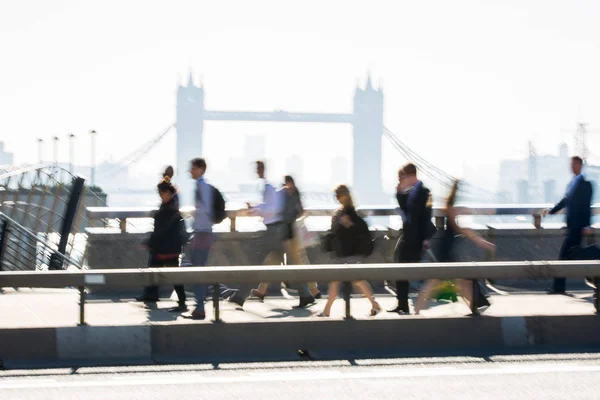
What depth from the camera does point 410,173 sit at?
976 cm

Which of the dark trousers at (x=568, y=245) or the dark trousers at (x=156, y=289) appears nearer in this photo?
the dark trousers at (x=156, y=289)

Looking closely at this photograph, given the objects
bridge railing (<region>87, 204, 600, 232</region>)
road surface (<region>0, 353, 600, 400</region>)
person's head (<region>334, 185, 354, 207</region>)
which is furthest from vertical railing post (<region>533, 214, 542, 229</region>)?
road surface (<region>0, 353, 600, 400</region>)

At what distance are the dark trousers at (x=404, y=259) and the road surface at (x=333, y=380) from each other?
5.20 feet

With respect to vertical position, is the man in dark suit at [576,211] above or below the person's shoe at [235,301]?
above

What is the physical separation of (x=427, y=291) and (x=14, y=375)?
Result: 145 inches

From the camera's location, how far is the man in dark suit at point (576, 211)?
38.4ft

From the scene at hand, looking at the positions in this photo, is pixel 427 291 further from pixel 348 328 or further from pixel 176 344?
pixel 176 344

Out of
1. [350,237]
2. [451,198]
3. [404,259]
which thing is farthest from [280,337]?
[451,198]

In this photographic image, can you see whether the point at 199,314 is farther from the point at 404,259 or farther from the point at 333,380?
the point at 333,380

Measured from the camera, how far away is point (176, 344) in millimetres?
8188

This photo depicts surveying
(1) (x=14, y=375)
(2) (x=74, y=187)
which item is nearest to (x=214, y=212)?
(1) (x=14, y=375)

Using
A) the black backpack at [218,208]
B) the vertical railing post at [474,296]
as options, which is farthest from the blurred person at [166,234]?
the vertical railing post at [474,296]

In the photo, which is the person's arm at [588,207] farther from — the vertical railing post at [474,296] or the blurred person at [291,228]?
the vertical railing post at [474,296]

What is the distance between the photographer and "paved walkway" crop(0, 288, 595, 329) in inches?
362
